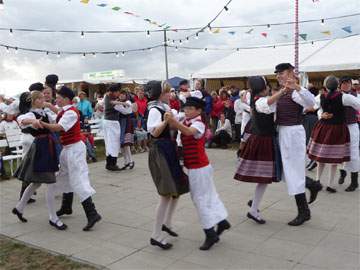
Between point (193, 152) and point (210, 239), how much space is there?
85 centimetres

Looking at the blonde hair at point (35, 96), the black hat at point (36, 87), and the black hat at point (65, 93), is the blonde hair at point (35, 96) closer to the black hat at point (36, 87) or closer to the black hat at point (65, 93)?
the black hat at point (65, 93)

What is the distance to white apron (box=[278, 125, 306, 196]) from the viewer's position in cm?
459

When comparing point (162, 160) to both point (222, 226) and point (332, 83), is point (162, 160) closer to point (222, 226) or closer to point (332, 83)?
point (222, 226)

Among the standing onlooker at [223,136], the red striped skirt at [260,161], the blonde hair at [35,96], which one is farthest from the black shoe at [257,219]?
the standing onlooker at [223,136]

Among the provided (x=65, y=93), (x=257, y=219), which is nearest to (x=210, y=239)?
(x=257, y=219)

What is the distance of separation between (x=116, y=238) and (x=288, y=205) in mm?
2387

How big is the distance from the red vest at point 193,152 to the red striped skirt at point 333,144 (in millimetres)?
2917

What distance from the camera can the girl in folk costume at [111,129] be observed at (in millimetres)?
8438

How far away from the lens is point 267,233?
175 inches

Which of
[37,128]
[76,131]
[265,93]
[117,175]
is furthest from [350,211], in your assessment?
[117,175]

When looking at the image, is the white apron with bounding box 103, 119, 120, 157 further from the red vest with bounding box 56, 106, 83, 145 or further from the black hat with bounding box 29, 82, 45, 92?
the red vest with bounding box 56, 106, 83, 145

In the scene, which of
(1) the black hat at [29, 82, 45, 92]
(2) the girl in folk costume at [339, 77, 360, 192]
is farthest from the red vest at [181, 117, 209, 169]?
(2) the girl in folk costume at [339, 77, 360, 192]

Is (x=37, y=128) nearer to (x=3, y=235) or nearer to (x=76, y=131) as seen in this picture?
(x=76, y=131)

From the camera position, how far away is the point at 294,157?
4.61 metres
